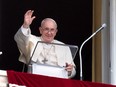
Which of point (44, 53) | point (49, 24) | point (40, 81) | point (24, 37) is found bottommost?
point (40, 81)

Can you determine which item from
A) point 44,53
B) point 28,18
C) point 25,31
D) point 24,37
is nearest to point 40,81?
point 44,53

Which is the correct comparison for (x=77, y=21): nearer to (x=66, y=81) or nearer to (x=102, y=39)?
(x=102, y=39)

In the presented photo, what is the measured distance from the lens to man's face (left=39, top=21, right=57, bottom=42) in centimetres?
589

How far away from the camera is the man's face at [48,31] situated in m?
5.89

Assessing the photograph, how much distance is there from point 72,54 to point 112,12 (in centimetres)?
83

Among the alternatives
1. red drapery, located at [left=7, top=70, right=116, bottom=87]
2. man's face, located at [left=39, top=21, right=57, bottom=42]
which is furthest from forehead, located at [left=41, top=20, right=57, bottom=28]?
red drapery, located at [left=7, top=70, right=116, bottom=87]

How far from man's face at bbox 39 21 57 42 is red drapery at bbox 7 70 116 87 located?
589 mm

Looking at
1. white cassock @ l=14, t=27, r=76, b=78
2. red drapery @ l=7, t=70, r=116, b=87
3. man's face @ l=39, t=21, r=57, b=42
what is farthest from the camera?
man's face @ l=39, t=21, r=57, b=42

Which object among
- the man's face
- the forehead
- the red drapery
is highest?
the forehead

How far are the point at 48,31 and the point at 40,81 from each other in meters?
0.72

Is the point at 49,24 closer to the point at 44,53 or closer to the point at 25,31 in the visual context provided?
the point at 25,31

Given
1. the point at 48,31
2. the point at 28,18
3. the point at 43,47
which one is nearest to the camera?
the point at 43,47

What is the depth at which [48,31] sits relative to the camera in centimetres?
588

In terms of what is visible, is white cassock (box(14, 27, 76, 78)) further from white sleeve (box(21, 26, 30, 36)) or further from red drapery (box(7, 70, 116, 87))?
red drapery (box(7, 70, 116, 87))
